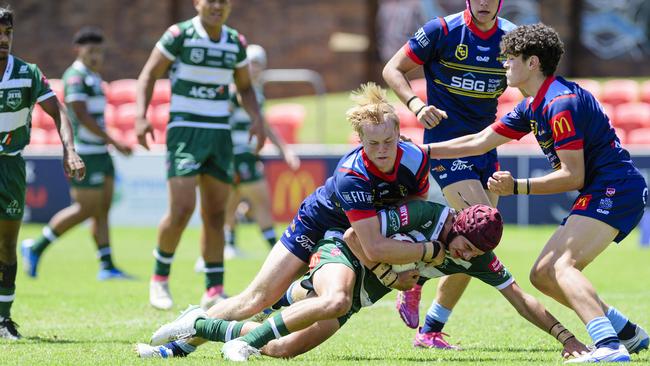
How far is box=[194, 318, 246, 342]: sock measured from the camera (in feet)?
21.5

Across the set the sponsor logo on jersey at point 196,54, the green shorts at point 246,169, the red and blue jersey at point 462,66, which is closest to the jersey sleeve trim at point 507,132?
the red and blue jersey at point 462,66

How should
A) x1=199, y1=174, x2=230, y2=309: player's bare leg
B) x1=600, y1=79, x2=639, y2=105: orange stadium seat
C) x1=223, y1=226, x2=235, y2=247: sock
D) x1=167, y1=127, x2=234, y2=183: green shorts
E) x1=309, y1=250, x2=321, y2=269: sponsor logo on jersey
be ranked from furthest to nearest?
x1=600, y1=79, x2=639, y2=105: orange stadium seat
x1=223, y1=226, x2=235, y2=247: sock
x1=199, y1=174, x2=230, y2=309: player's bare leg
x1=167, y1=127, x2=234, y2=183: green shorts
x1=309, y1=250, x2=321, y2=269: sponsor logo on jersey

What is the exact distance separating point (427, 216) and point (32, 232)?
1213 cm

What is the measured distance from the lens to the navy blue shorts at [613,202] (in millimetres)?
6598

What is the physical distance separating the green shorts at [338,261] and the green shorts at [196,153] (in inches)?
111

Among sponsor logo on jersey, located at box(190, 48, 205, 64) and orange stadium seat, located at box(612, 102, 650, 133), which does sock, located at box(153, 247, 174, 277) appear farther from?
orange stadium seat, located at box(612, 102, 650, 133)

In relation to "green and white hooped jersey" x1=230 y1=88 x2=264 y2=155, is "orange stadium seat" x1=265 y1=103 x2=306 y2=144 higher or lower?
lower

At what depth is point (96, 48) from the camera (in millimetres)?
12078

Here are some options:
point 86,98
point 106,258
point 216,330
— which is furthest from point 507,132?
point 106,258

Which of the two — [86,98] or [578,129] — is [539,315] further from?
[86,98]

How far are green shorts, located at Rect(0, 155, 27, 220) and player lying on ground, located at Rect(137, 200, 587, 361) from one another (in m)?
1.73

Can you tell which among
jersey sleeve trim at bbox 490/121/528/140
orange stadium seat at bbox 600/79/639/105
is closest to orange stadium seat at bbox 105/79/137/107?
orange stadium seat at bbox 600/79/639/105

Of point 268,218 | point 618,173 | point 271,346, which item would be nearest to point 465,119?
point 618,173

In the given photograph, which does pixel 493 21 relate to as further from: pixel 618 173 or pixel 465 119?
pixel 618 173
